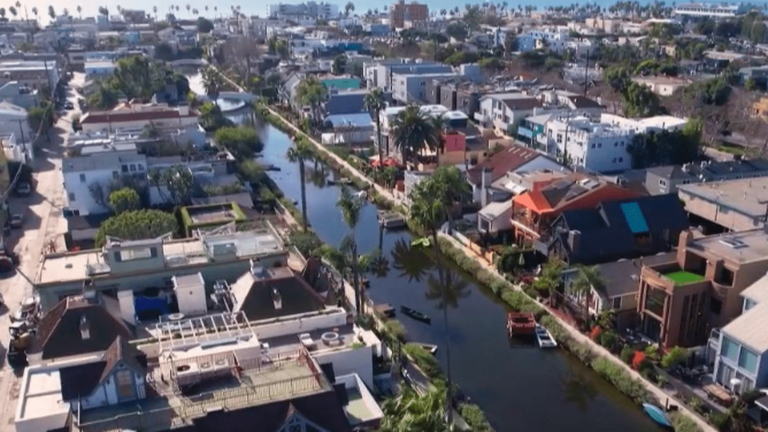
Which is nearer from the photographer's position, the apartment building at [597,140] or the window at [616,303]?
the window at [616,303]

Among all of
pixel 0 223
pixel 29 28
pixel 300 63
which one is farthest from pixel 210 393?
pixel 29 28

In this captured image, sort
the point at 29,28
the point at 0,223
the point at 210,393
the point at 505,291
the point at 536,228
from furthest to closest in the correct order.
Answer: the point at 29,28, the point at 0,223, the point at 536,228, the point at 505,291, the point at 210,393

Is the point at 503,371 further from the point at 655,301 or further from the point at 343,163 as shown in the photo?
the point at 343,163

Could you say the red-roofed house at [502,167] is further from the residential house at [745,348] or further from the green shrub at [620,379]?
the residential house at [745,348]

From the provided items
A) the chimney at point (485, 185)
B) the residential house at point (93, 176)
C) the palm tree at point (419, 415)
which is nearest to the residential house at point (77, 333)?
the palm tree at point (419, 415)

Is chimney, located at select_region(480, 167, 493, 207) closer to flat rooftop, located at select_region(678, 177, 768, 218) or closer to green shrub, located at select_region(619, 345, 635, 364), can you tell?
flat rooftop, located at select_region(678, 177, 768, 218)

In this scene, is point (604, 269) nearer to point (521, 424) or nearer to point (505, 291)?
point (505, 291)
